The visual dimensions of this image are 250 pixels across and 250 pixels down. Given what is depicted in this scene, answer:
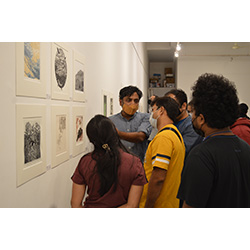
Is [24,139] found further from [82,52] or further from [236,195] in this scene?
[82,52]

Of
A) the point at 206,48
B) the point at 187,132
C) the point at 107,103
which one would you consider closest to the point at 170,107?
the point at 187,132

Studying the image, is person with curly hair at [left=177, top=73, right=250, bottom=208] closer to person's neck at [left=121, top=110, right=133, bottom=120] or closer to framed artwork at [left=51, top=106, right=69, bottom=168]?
framed artwork at [left=51, top=106, right=69, bottom=168]

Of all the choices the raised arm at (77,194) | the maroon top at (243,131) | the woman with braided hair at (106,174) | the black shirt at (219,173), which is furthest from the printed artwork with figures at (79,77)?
the maroon top at (243,131)

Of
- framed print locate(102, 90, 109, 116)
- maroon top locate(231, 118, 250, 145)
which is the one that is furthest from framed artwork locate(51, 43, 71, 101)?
maroon top locate(231, 118, 250, 145)

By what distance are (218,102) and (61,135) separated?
120 cm

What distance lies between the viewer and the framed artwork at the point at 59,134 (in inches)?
74.2

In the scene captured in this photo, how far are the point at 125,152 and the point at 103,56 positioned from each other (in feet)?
6.51

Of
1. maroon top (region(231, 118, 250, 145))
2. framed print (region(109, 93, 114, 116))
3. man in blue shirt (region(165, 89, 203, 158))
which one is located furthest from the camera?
framed print (region(109, 93, 114, 116))

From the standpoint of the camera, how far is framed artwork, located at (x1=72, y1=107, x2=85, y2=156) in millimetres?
2344

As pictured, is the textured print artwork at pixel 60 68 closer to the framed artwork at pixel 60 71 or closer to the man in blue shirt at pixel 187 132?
the framed artwork at pixel 60 71

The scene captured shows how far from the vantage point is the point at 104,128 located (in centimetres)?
159

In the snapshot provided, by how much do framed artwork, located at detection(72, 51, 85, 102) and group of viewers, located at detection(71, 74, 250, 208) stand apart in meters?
0.64

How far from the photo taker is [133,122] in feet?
10.4

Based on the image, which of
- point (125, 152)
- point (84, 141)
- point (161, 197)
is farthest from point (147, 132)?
point (125, 152)
